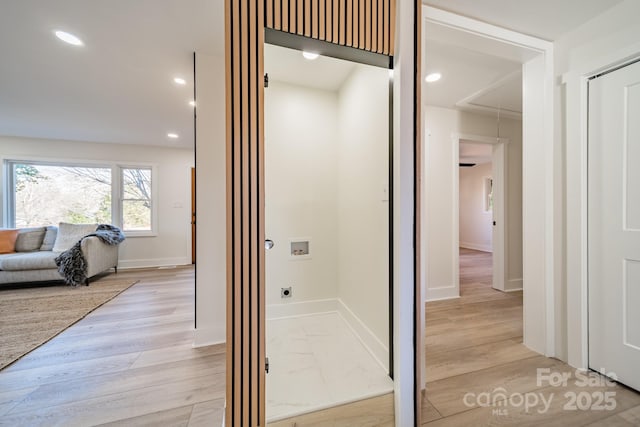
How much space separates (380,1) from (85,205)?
19.1 feet

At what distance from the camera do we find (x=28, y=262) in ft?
10.2

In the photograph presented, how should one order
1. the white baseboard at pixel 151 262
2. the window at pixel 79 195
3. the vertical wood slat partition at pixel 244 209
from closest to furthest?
the vertical wood slat partition at pixel 244 209 < the window at pixel 79 195 < the white baseboard at pixel 151 262

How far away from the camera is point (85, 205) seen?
166 inches

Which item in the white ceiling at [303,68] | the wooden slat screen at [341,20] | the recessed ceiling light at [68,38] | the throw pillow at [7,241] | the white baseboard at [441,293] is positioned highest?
the recessed ceiling light at [68,38]

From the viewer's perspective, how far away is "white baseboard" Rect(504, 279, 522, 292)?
3.03 metres

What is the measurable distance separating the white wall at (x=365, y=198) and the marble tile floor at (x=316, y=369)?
222mm

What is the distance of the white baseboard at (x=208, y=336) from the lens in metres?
1.87

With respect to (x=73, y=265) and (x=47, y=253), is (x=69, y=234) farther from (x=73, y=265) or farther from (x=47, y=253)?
(x=73, y=265)

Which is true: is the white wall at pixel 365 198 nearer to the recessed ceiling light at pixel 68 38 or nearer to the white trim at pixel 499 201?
the white trim at pixel 499 201

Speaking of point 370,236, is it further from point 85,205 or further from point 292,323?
point 85,205

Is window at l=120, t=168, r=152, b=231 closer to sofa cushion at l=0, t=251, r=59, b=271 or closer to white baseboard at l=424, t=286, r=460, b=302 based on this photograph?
sofa cushion at l=0, t=251, r=59, b=271

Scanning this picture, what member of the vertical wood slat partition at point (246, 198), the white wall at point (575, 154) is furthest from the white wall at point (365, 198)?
the white wall at point (575, 154)

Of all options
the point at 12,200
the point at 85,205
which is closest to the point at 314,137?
the point at 85,205

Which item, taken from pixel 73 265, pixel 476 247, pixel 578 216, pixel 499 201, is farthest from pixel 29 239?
pixel 476 247
